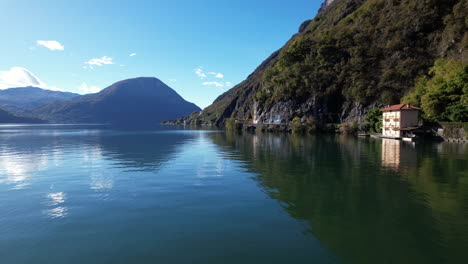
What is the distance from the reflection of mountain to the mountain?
99417 mm

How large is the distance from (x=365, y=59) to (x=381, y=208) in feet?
465

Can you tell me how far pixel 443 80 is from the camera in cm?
8938

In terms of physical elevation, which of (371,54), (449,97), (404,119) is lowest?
(404,119)

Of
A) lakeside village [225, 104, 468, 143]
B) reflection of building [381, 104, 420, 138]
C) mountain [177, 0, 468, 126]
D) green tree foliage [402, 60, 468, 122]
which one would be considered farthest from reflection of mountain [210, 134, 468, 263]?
mountain [177, 0, 468, 126]

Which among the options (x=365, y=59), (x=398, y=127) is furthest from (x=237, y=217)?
(x=365, y=59)

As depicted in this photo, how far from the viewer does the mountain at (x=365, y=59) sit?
11800 cm

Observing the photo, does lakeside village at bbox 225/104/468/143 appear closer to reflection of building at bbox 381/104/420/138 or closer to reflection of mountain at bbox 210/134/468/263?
reflection of building at bbox 381/104/420/138

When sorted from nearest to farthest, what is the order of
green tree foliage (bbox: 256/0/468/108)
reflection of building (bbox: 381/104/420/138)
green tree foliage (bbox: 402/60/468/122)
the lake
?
1. the lake
2. green tree foliage (bbox: 402/60/468/122)
3. reflection of building (bbox: 381/104/420/138)
4. green tree foliage (bbox: 256/0/468/108)

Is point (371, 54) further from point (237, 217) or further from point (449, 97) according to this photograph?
point (237, 217)

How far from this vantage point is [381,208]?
1919 centimetres

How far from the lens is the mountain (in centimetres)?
11800

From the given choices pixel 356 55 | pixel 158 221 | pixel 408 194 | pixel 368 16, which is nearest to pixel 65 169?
pixel 158 221

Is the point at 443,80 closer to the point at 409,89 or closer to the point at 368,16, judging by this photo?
the point at 409,89

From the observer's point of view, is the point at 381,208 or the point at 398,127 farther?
the point at 398,127
